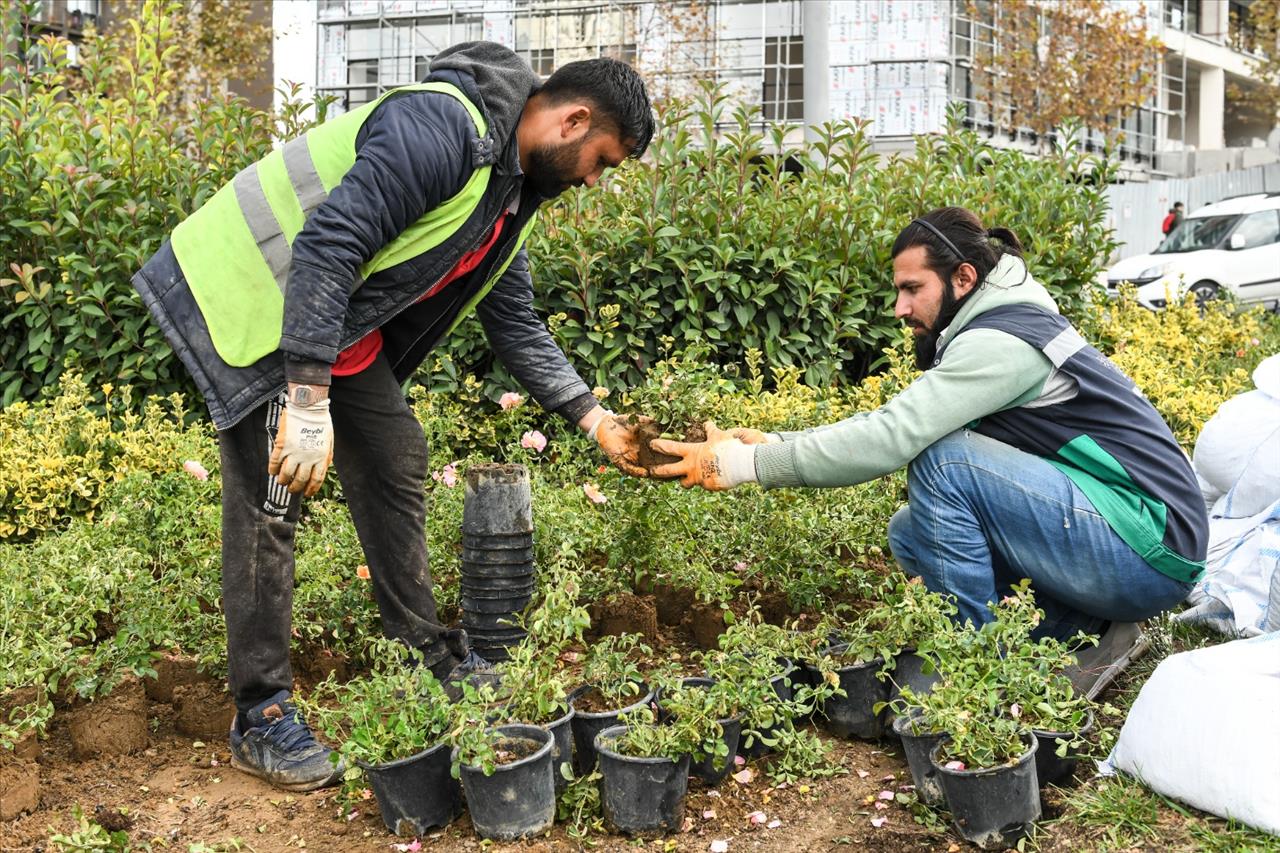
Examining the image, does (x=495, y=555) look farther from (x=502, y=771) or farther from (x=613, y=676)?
(x=502, y=771)

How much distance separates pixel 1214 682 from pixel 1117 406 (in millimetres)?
938

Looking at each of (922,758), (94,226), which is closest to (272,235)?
(922,758)

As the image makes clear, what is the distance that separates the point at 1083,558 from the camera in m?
3.18

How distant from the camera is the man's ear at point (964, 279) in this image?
10.7 ft

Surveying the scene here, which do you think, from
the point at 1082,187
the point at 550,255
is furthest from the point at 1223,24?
A: the point at 550,255

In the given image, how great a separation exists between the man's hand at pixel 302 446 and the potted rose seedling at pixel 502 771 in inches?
23.4

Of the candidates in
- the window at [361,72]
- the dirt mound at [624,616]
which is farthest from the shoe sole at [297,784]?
the window at [361,72]

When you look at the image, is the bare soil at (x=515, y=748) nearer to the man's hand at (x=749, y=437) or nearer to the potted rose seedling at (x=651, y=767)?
the potted rose seedling at (x=651, y=767)

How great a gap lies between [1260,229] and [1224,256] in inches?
36.3

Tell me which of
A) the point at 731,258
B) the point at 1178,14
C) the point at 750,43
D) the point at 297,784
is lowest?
the point at 297,784

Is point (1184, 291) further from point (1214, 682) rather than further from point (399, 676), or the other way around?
point (399, 676)

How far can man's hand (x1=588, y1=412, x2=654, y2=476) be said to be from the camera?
11.4 ft

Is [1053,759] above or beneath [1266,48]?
beneath

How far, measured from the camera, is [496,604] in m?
3.57
